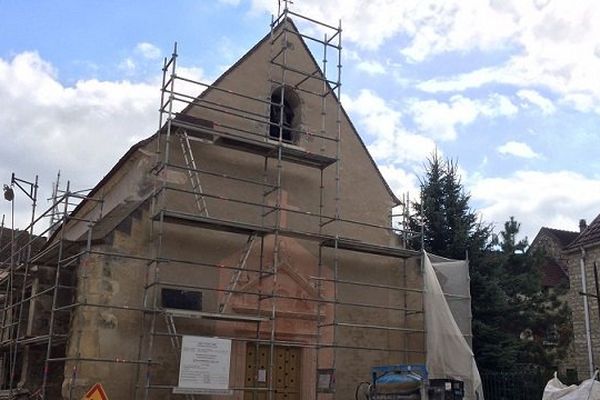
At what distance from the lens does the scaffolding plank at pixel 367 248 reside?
14.9 m

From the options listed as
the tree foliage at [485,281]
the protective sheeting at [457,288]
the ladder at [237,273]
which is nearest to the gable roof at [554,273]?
the tree foliage at [485,281]

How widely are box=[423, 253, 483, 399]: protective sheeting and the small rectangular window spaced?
18.3ft

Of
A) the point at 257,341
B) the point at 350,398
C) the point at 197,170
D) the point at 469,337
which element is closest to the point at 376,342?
the point at 350,398

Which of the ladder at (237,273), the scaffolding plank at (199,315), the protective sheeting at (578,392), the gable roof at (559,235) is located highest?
the gable roof at (559,235)

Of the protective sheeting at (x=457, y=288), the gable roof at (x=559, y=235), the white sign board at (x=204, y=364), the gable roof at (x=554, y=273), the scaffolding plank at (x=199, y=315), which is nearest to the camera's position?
the white sign board at (x=204, y=364)

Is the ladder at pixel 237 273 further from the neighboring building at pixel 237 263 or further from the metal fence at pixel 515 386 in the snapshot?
the metal fence at pixel 515 386

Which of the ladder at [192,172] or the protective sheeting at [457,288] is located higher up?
the ladder at [192,172]

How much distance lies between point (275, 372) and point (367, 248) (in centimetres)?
361

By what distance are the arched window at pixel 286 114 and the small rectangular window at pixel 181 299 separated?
14.7ft

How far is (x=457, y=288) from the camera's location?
16797mm

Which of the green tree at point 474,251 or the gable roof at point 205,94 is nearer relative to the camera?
the gable roof at point 205,94

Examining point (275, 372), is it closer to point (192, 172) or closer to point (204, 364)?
point (204, 364)

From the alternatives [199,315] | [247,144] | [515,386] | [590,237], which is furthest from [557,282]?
[199,315]

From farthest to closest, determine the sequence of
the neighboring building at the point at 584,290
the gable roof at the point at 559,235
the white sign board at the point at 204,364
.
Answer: the gable roof at the point at 559,235 → the neighboring building at the point at 584,290 → the white sign board at the point at 204,364
